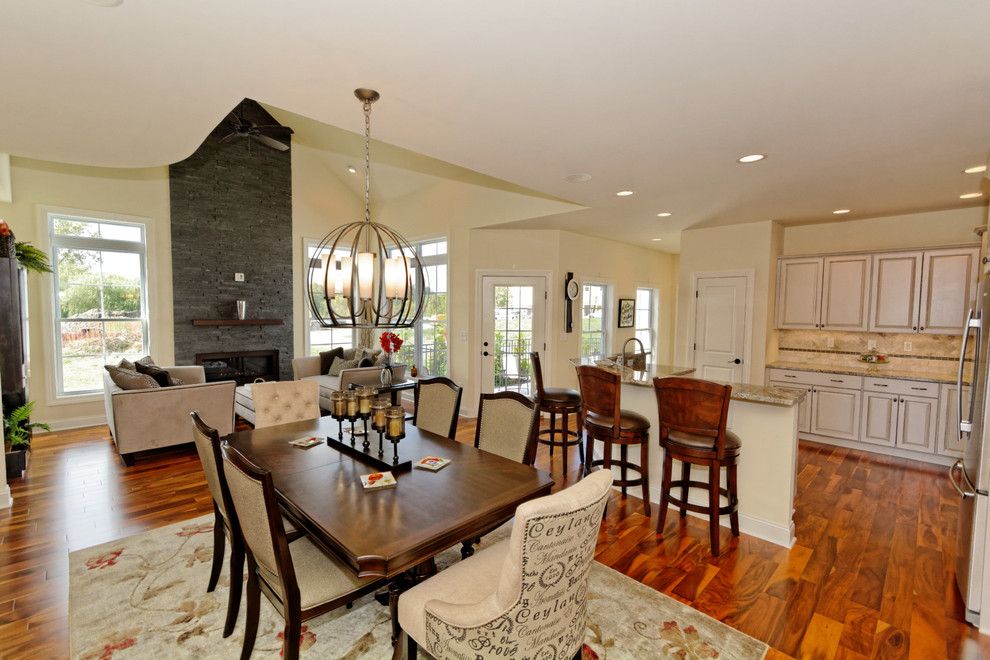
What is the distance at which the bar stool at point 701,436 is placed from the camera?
99.0 inches

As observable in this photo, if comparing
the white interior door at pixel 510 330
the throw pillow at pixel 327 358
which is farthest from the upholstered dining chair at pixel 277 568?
the throw pillow at pixel 327 358

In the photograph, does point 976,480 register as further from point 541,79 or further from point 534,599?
point 541,79

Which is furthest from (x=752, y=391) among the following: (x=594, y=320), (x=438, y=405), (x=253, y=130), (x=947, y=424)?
(x=253, y=130)

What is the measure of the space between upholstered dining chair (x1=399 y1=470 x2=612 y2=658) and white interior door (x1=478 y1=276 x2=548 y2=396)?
176 inches

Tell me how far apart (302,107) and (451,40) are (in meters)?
1.04

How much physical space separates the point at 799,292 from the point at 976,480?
3449mm

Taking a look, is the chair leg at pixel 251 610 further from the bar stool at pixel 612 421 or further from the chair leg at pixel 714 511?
the chair leg at pixel 714 511

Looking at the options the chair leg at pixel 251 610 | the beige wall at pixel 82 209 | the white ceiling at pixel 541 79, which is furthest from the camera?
the beige wall at pixel 82 209

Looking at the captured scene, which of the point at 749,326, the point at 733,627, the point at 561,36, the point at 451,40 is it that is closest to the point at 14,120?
the point at 451,40

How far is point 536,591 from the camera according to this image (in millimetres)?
1267

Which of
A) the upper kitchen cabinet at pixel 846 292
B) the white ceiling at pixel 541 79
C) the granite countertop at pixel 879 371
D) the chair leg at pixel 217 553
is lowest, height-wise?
the chair leg at pixel 217 553

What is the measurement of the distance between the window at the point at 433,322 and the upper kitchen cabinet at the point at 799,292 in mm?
4267

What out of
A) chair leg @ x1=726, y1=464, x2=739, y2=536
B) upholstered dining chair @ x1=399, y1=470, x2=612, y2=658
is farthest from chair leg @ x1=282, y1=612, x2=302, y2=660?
chair leg @ x1=726, y1=464, x2=739, y2=536

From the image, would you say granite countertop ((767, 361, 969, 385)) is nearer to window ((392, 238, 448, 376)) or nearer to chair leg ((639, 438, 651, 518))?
chair leg ((639, 438, 651, 518))
